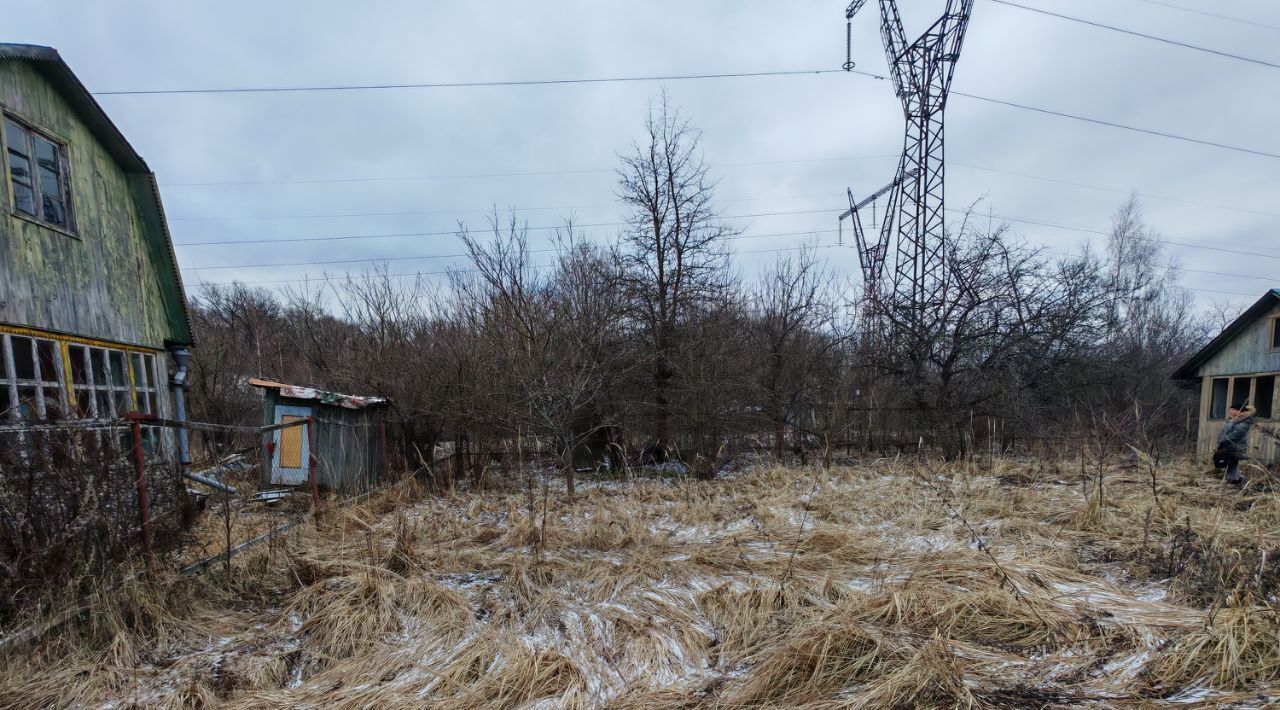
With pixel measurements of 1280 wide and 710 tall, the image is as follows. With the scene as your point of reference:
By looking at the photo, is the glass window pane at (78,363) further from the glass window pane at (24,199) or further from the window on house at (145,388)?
the glass window pane at (24,199)

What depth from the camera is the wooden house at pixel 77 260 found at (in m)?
5.48

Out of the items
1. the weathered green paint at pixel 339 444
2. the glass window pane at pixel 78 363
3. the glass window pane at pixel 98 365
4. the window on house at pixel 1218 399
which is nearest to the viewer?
the glass window pane at pixel 78 363

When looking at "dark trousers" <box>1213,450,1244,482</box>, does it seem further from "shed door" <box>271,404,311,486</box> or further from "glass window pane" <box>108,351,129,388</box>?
"glass window pane" <box>108,351,129,388</box>

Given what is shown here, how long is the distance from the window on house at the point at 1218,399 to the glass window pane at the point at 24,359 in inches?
739

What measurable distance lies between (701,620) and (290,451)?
292 inches

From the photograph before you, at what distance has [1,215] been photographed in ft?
17.4

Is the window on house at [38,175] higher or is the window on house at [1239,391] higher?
the window on house at [38,175]

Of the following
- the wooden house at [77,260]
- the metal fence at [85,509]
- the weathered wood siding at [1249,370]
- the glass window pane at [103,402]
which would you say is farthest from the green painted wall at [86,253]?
the weathered wood siding at [1249,370]

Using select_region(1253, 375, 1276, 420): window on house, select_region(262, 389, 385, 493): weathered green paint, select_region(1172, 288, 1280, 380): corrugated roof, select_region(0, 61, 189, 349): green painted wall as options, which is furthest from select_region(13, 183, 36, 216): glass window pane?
select_region(1253, 375, 1276, 420): window on house

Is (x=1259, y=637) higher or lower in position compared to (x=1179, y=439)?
higher

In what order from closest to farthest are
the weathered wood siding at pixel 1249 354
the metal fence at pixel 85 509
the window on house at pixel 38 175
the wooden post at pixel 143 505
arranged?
the metal fence at pixel 85 509
the wooden post at pixel 143 505
the window on house at pixel 38 175
the weathered wood siding at pixel 1249 354

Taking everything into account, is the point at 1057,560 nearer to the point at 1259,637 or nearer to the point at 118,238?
the point at 1259,637

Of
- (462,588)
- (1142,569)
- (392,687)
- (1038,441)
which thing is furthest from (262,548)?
(1038,441)

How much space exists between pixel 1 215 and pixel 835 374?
42.5 feet
